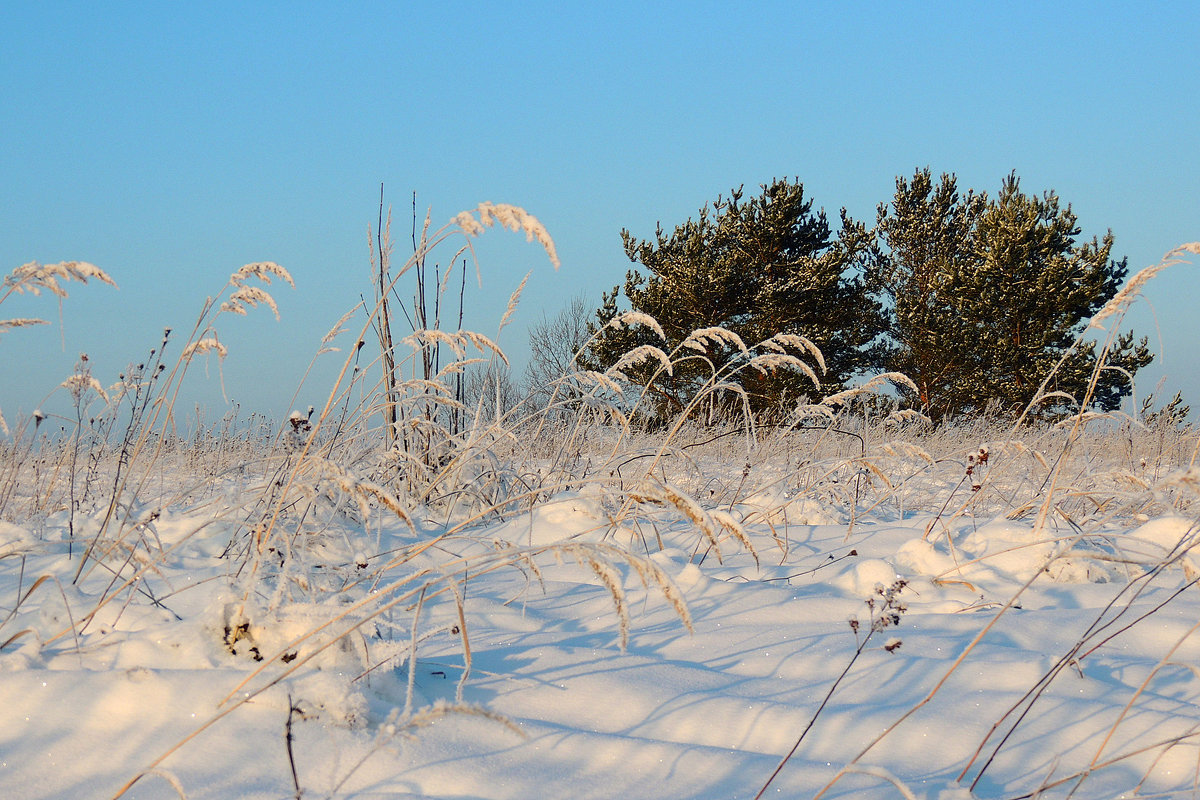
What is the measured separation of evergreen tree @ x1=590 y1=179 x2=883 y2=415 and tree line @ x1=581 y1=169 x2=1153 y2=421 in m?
0.04

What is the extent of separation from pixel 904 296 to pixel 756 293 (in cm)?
431

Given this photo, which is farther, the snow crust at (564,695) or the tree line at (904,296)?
the tree line at (904,296)

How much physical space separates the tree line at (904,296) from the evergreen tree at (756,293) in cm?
4

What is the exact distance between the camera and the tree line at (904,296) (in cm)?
1944

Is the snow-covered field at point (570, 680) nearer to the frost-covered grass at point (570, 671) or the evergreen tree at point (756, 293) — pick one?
the frost-covered grass at point (570, 671)

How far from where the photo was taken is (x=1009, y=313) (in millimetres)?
19828

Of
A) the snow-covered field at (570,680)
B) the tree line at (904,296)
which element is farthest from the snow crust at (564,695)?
the tree line at (904,296)

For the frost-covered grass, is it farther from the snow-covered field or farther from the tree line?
the tree line

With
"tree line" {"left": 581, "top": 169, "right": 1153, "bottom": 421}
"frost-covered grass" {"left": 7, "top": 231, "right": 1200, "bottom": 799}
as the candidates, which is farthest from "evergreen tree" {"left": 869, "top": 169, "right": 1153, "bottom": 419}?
"frost-covered grass" {"left": 7, "top": 231, "right": 1200, "bottom": 799}

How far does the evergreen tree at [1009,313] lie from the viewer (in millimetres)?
19203

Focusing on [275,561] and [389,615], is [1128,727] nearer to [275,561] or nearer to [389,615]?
[389,615]

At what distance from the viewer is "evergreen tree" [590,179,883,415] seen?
2088cm

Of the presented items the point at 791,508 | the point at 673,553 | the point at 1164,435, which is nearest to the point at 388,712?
the point at 673,553

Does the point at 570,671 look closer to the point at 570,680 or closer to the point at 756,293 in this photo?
the point at 570,680
